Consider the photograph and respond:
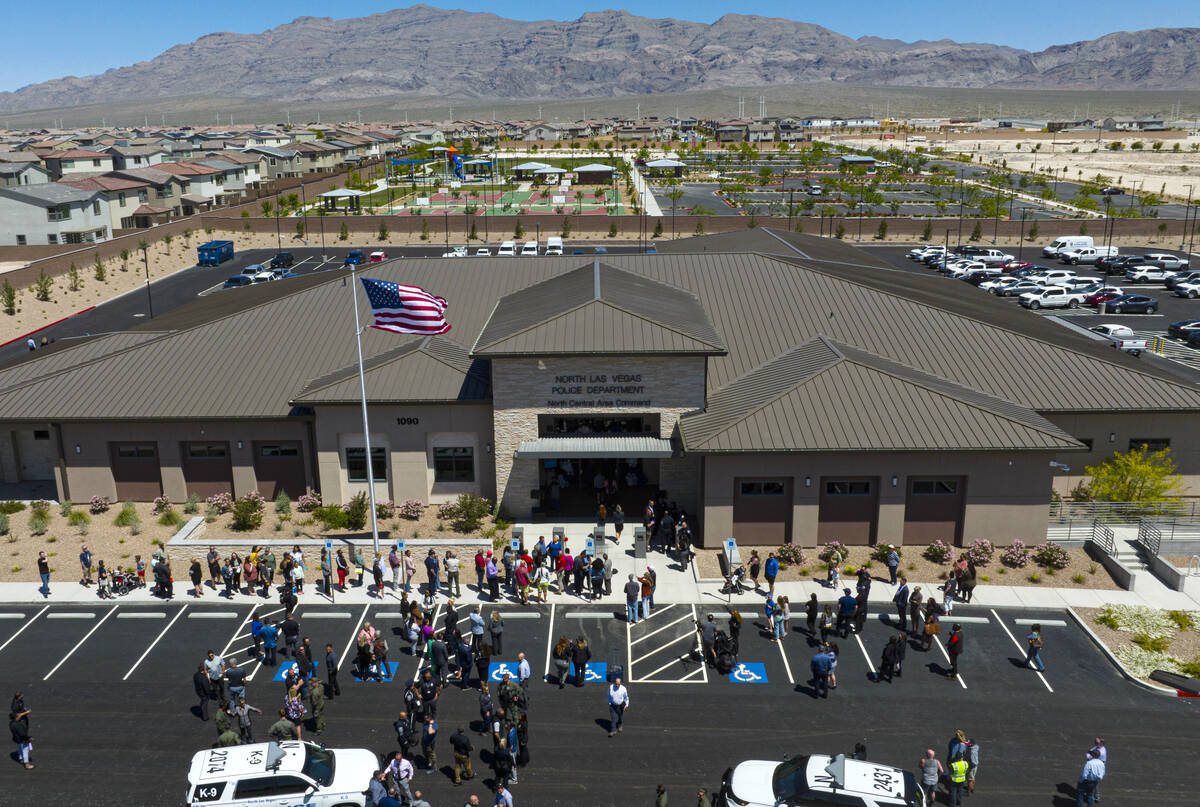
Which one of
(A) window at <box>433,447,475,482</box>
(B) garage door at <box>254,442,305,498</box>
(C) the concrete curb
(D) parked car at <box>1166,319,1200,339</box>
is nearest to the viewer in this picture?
(C) the concrete curb

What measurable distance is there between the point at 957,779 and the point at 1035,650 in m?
7.10

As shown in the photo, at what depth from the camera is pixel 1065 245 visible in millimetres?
87500

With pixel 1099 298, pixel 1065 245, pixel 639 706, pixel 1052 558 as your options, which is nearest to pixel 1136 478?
pixel 1052 558

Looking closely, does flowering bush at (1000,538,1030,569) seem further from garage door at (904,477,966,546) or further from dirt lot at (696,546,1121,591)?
garage door at (904,477,966,546)

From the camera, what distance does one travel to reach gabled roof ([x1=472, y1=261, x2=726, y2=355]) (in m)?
33.2

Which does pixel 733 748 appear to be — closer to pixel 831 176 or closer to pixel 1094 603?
pixel 1094 603

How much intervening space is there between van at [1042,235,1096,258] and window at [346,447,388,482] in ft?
249

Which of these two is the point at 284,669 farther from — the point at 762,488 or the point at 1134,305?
the point at 1134,305

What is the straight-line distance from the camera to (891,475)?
3159 centimetres

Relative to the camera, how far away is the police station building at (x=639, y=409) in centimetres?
3162

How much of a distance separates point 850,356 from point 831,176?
117165 mm

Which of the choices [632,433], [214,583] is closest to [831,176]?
[632,433]

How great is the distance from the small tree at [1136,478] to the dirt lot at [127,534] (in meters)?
22.9

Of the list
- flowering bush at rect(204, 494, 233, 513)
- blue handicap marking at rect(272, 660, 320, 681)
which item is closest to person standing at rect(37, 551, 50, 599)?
flowering bush at rect(204, 494, 233, 513)
